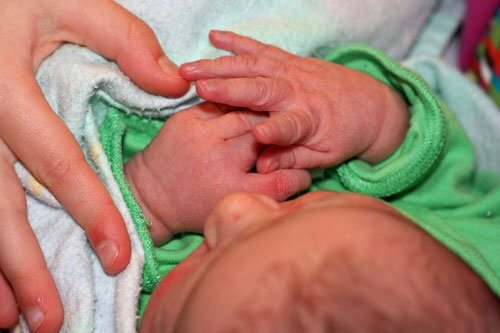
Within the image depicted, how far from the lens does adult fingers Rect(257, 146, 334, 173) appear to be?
863 mm

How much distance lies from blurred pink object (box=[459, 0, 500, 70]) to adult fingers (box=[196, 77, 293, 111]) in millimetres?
700

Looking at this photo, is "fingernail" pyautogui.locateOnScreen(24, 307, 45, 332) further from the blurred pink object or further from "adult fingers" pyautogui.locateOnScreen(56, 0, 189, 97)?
the blurred pink object

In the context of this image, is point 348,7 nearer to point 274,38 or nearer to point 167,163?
point 274,38

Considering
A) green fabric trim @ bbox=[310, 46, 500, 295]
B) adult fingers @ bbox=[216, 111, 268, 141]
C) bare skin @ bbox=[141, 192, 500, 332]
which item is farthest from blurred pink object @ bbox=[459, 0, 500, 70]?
bare skin @ bbox=[141, 192, 500, 332]

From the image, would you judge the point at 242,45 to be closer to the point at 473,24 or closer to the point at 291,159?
the point at 291,159

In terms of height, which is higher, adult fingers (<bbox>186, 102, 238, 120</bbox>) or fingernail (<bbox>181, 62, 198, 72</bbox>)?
fingernail (<bbox>181, 62, 198, 72</bbox>)

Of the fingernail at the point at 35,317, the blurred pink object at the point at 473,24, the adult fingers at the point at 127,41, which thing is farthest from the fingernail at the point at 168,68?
the blurred pink object at the point at 473,24

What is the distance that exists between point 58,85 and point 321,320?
1.81ft

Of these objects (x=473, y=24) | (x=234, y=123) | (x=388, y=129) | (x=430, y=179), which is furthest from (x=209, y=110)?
(x=473, y=24)

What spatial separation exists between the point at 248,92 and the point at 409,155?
1.03 feet

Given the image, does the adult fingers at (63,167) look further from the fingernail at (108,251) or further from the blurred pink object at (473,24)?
the blurred pink object at (473,24)

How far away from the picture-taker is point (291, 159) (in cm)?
88

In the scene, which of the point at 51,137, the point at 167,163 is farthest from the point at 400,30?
the point at 51,137

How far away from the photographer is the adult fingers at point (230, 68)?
2.81 ft
